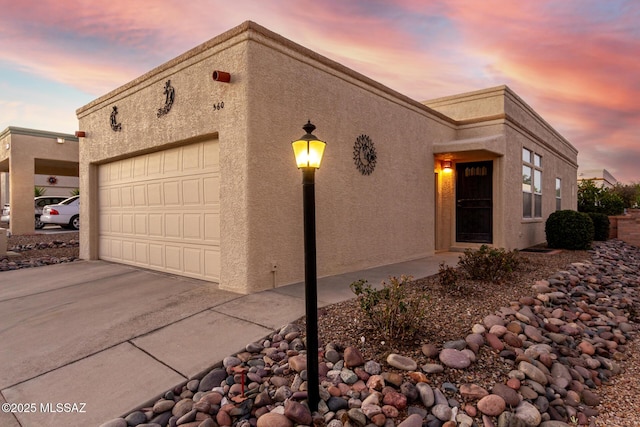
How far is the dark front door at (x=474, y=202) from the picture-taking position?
9.12 meters

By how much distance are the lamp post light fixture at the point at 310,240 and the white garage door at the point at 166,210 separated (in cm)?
316

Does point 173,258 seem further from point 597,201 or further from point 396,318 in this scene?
point 597,201

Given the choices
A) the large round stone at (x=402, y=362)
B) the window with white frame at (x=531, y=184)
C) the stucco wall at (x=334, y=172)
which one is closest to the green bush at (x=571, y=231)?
the window with white frame at (x=531, y=184)

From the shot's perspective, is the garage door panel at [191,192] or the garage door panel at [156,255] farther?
the garage door panel at [156,255]

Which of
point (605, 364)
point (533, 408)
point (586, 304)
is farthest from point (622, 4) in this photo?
point (533, 408)

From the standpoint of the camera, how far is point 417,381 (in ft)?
8.77

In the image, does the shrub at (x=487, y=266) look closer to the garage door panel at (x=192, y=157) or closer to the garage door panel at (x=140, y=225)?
the garage door panel at (x=192, y=157)

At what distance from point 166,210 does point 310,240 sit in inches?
185

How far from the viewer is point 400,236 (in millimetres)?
7535

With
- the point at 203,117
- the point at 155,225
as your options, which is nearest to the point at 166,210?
the point at 155,225

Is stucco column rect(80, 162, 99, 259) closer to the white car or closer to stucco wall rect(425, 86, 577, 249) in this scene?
the white car

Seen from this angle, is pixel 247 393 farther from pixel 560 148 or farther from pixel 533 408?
pixel 560 148

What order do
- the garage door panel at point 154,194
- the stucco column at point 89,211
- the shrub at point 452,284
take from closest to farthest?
the shrub at point 452,284, the garage door panel at point 154,194, the stucco column at point 89,211

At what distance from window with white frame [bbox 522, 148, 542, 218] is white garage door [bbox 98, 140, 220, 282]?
9357mm
